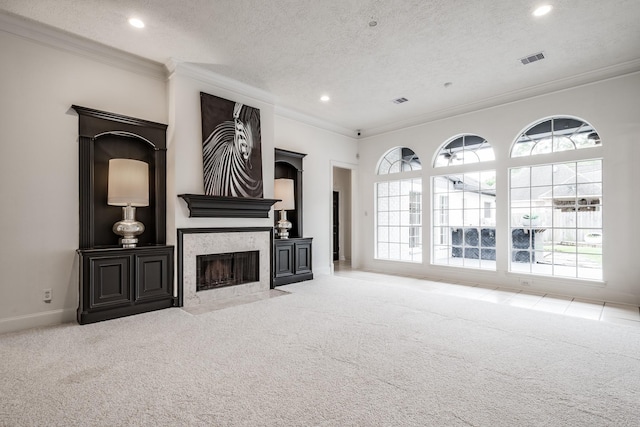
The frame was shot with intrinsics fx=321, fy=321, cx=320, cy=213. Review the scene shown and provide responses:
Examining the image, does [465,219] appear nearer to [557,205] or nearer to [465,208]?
[465,208]

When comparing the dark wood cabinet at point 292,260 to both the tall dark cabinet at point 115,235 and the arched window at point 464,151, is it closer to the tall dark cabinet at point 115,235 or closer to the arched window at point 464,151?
the tall dark cabinet at point 115,235

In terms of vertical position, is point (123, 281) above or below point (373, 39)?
below

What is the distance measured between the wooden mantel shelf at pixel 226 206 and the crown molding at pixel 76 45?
68.4 inches

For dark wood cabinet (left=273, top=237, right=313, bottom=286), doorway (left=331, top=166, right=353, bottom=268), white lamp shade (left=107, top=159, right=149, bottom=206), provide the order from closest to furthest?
white lamp shade (left=107, top=159, right=149, bottom=206)
dark wood cabinet (left=273, top=237, right=313, bottom=286)
doorway (left=331, top=166, right=353, bottom=268)

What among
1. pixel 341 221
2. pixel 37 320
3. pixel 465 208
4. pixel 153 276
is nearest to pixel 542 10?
pixel 465 208

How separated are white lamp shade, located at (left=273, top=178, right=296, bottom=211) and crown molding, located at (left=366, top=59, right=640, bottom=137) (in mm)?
2731

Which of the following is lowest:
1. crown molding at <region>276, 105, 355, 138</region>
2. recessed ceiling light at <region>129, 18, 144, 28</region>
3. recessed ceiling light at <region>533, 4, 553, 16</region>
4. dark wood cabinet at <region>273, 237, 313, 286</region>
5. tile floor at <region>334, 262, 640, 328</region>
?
tile floor at <region>334, 262, 640, 328</region>

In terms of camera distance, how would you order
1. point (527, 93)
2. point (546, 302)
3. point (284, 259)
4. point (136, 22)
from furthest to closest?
point (284, 259), point (527, 93), point (546, 302), point (136, 22)

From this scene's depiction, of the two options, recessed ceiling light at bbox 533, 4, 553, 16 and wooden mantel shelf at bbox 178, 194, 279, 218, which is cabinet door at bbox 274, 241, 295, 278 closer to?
wooden mantel shelf at bbox 178, 194, 279, 218

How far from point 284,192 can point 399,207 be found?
2.73 meters

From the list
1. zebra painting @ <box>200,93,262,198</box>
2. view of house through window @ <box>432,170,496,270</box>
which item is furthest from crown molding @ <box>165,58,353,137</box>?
view of house through window @ <box>432,170,496,270</box>

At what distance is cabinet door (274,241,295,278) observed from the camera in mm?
5410

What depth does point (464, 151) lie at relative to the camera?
596 cm

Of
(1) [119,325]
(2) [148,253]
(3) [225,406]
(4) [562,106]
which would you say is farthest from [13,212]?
(4) [562,106]
